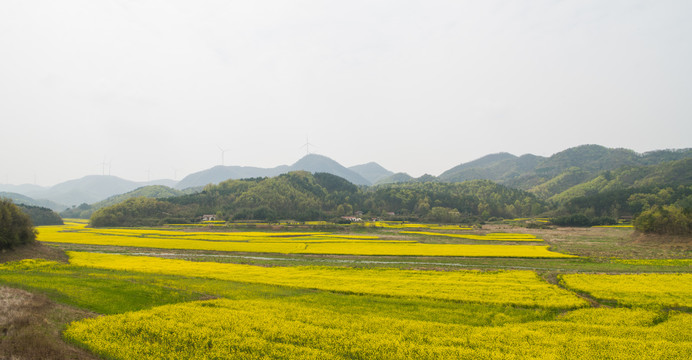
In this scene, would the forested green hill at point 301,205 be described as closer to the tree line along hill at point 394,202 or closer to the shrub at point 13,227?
the tree line along hill at point 394,202

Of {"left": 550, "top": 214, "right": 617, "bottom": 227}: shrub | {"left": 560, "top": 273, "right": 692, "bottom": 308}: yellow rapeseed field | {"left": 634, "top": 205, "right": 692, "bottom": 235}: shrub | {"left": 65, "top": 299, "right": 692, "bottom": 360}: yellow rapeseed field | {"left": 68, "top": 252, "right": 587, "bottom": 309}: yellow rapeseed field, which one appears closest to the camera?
{"left": 65, "top": 299, "right": 692, "bottom": 360}: yellow rapeseed field

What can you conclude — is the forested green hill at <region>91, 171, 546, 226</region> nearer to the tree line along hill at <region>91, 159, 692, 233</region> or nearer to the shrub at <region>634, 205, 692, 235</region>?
the tree line along hill at <region>91, 159, 692, 233</region>

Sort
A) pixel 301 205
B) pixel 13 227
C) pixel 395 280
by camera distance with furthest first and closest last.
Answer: pixel 301 205 → pixel 13 227 → pixel 395 280

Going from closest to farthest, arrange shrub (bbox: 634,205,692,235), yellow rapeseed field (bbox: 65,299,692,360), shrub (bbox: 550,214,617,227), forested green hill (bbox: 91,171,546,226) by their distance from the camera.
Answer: yellow rapeseed field (bbox: 65,299,692,360) < shrub (bbox: 634,205,692,235) < shrub (bbox: 550,214,617,227) < forested green hill (bbox: 91,171,546,226)

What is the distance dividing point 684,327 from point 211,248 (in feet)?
156

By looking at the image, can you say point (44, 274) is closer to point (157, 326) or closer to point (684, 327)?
point (157, 326)

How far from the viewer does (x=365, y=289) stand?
22141 millimetres

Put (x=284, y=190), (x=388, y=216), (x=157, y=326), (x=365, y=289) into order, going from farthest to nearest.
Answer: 1. (x=284, y=190)
2. (x=388, y=216)
3. (x=365, y=289)
4. (x=157, y=326)

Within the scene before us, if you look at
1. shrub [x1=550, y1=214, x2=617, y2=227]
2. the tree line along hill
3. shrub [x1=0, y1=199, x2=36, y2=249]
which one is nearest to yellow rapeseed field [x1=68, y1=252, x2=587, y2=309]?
shrub [x1=0, y1=199, x2=36, y2=249]

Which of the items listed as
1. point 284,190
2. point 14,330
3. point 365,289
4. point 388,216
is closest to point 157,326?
point 14,330

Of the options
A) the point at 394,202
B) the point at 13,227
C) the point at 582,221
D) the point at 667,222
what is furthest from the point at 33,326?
the point at 394,202

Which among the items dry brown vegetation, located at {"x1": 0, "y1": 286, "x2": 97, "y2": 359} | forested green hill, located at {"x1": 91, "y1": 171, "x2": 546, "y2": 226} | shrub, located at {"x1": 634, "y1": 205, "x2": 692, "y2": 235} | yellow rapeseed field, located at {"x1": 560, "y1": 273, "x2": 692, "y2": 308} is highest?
forested green hill, located at {"x1": 91, "y1": 171, "x2": 546, "y2": 226}

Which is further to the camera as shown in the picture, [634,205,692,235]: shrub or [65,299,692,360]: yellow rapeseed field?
[634,205,692,235]: shrub

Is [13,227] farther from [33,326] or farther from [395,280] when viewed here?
[395,280]
